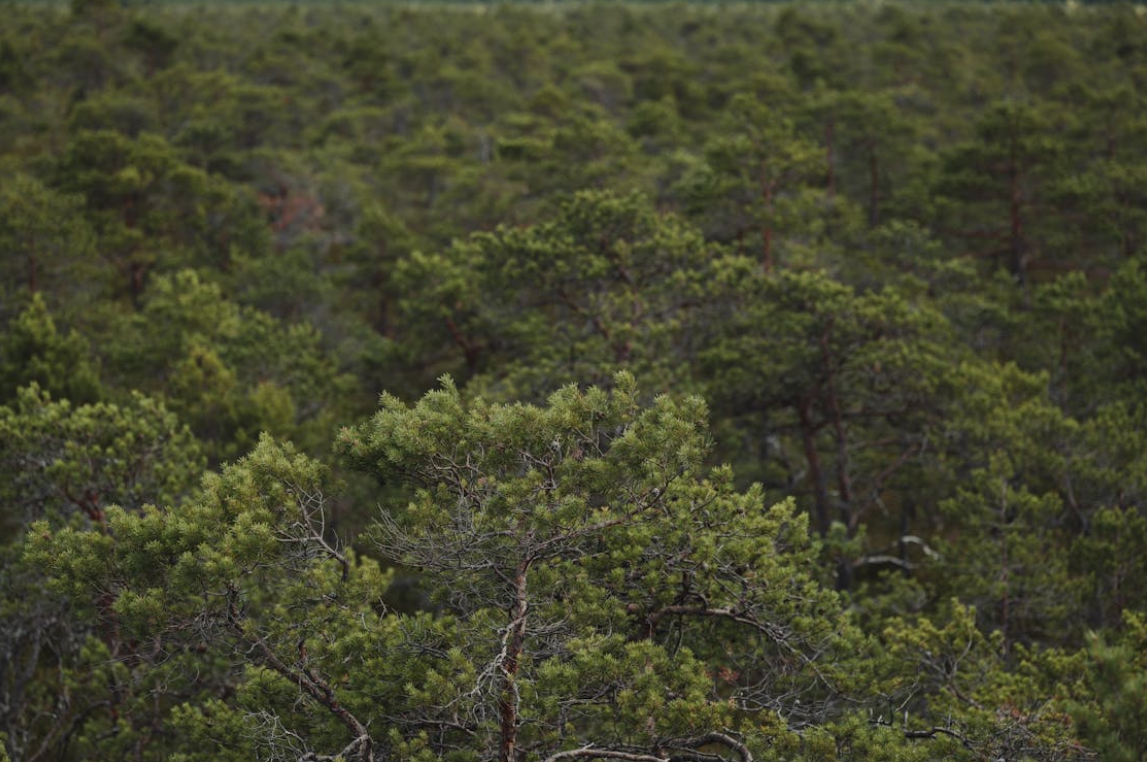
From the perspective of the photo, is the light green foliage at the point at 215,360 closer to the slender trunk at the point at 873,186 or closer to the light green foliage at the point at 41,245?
the light green foliage at the point at 41,245

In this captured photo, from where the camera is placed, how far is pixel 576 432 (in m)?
12.3

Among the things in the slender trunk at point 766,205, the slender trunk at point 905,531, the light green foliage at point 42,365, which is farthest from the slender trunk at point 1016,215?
the light green foliage at point 42,365

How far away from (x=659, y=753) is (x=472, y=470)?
469 cm

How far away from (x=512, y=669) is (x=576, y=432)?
3.28 m

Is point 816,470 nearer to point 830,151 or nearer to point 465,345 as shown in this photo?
point 465,345

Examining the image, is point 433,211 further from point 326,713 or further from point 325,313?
point 326,713

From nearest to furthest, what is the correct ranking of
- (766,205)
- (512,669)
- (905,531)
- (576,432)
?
1. (512,669)
2. (576,432)
3. (766,205)
4. (905,531)

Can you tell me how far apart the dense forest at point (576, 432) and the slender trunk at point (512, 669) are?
0.08 m

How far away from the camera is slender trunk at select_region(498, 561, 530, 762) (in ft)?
37.7

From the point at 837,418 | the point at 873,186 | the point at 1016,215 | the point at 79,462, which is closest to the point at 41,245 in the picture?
the point at 79,462

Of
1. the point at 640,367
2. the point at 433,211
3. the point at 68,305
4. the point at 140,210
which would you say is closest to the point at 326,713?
the point at 640,367

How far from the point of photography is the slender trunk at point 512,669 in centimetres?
1149

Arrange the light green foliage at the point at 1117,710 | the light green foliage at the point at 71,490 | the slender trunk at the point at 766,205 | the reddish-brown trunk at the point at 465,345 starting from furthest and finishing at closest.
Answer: the slender trunk at the point at 766,205 → the reddish-brown trunk at the point at 465,345 → the light green foliage at the point at 71,490 → the light green foliage at the point at 1117,710

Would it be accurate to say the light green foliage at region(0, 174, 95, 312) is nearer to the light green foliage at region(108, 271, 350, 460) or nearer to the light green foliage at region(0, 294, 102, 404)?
the light green foliage at region(108, 271, 350, 460)
